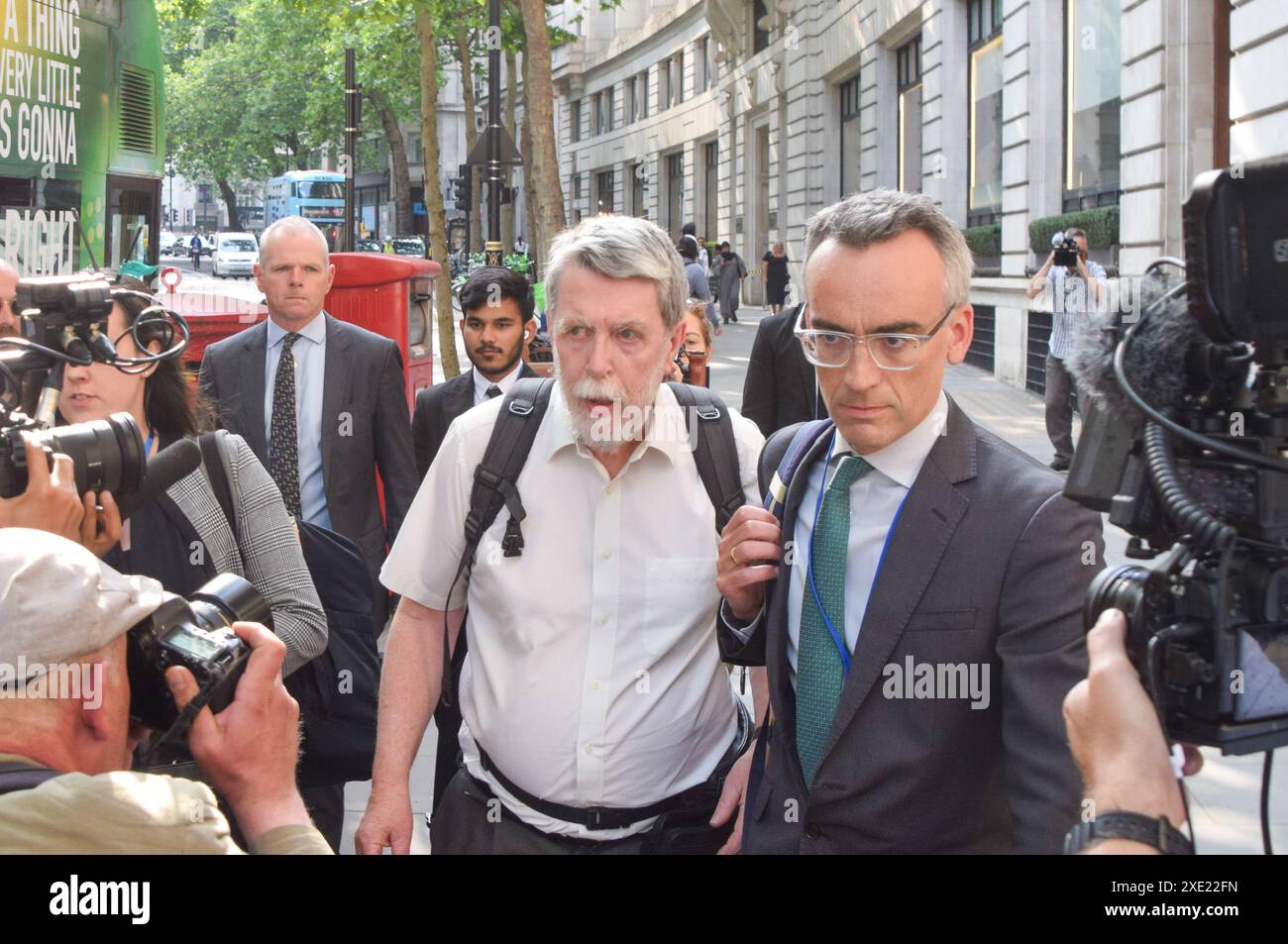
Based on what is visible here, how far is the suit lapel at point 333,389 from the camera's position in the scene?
6203mm

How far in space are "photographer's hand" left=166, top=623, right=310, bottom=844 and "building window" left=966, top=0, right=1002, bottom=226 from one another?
21.9 m

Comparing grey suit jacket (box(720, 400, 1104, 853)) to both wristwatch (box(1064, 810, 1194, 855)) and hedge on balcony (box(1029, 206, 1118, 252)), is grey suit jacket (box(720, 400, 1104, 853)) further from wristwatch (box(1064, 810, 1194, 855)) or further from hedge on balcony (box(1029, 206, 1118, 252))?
hedge on balcony (box(1029, 206, 1118, 252))

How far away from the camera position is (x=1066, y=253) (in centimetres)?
1252

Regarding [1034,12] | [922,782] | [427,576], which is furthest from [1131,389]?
[1034,12]

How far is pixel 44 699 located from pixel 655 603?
1373 mm

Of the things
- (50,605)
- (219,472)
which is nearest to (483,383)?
(219,472)

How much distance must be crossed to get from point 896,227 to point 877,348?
0.20 meters

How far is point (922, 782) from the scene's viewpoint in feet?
7.97

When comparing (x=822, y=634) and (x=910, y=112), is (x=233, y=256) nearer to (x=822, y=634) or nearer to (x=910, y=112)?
(x=910, y=112)

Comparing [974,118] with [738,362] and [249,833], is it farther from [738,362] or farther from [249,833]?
[249,833]

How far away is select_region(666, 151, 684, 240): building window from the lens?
51375 millimetres

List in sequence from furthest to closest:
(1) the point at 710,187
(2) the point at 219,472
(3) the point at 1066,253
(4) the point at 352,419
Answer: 1. (1) the point at 710,187
2. (3) the point at 1066,253
3. (4) the point at 352,419
4. (2) the point at 219,472

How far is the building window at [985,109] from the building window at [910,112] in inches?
109

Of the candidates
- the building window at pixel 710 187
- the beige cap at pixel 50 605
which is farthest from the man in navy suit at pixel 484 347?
the building window at pixel 710 187
